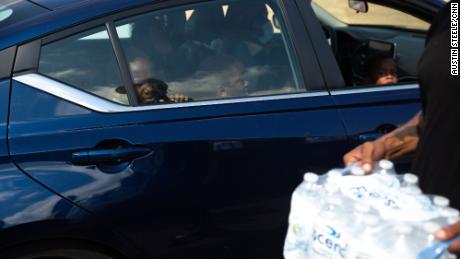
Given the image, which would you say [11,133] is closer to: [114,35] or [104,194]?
[104,194]

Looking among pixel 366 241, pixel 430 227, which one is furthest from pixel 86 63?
pixel 430 227

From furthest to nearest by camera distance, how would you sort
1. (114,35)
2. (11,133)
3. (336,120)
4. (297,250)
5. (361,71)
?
(361,71), (336,120), (114,35), (11,133), (297,250)

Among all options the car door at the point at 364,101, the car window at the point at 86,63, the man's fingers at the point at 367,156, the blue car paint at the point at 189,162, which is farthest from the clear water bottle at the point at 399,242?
the car window at the point at 86,63

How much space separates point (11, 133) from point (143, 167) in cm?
51

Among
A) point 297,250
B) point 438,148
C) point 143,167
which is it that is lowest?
point 297,250

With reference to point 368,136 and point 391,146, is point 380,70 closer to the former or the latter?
point 368,136

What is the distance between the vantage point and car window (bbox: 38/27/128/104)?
2426mm

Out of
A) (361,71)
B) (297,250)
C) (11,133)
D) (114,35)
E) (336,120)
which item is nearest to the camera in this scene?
(297,250)

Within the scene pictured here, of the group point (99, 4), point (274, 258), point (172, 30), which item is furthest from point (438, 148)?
point (99, 4)

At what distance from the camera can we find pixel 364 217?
1.53 metres

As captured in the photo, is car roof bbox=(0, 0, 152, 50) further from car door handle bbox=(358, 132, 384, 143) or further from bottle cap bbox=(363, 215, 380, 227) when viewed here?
bottle cap bbox=(363, 215, 380, 227)

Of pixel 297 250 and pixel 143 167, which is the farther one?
pixel 143 167

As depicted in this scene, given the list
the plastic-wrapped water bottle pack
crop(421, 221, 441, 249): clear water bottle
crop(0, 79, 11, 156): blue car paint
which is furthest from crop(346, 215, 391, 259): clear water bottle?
crop(0, 79, 11, 156): blue car paint

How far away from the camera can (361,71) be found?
3230mm
